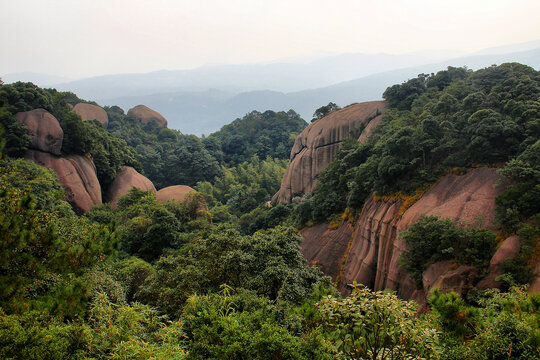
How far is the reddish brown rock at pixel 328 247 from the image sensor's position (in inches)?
544

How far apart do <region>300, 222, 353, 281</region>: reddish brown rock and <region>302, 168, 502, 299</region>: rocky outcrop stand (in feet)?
0.58

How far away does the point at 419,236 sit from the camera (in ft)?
30.2

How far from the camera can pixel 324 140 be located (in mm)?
21734

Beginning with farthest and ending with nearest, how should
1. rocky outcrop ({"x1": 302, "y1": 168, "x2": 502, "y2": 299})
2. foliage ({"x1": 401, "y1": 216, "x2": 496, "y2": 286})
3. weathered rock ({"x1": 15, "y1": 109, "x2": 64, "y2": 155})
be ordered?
weathered rock ({"x1": 15, "y1": 109, "x2": 64, "y2": 155}), rocky outcrop ({"x1": 302, "y1": 168, "x2": 502, "y2": 299}), foliage ({"x1": 401, "y1": 216, "x2": 496, "y2": 286})

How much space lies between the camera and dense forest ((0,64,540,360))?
13.2 ft

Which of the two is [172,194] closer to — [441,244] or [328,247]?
[328,247]

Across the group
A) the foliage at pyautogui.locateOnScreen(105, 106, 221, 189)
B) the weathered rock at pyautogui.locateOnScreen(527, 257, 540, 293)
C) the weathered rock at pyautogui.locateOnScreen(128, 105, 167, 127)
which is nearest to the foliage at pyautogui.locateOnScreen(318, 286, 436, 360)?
the weathered rock at pyautogui.locateOnScreen(527, 257, 540, 293)

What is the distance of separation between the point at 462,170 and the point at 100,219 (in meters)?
17.2

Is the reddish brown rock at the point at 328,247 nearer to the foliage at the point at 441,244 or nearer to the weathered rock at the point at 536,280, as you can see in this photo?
the foliage at the point at 441,244

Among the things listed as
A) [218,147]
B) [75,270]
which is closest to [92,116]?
[218,147]

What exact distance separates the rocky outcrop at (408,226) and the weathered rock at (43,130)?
16.8 metres

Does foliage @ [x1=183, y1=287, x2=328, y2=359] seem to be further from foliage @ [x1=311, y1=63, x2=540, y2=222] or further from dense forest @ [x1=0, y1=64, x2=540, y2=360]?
foliage @ [x1=311, y1=63, x2=540, y2=222]

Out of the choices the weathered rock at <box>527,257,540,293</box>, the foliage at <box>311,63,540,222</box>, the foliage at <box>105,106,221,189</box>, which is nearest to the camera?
the weathered rock at <box>527,257,540,293</box>

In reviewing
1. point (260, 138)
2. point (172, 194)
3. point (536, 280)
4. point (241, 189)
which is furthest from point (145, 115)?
point (536, 280)
